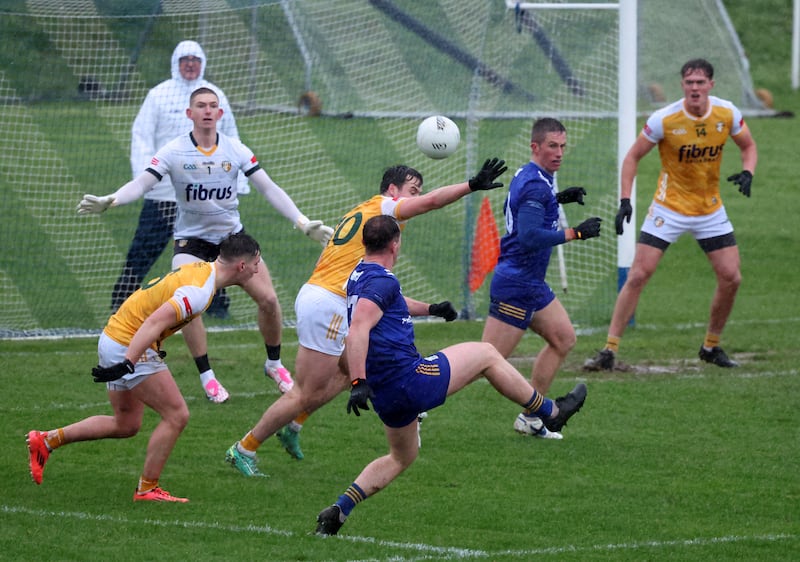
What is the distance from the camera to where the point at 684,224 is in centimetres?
1109

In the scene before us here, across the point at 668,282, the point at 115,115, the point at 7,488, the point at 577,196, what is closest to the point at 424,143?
the point at 577,196

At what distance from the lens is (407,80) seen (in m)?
17.3

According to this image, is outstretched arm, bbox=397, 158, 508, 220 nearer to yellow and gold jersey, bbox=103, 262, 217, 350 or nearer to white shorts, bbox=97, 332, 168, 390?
yellow and gold jersey, bbox=103, 262, 217, 350

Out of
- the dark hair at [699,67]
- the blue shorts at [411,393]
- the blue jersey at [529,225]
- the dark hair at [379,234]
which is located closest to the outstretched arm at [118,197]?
the blue jersey at [529,225]

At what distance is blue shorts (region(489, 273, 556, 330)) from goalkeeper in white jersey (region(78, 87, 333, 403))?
1608 mm

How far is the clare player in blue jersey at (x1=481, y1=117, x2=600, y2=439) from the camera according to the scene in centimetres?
869

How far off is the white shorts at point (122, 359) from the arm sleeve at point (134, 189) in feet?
7.19

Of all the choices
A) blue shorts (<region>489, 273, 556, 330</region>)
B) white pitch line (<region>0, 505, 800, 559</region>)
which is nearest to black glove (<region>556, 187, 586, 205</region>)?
blue shorts (<region>489, 273, 556, 330</region>)

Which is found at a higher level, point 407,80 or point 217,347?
point 407,80

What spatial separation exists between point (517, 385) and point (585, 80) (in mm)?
12330

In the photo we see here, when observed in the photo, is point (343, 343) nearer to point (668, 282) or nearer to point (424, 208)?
point (424, 208)

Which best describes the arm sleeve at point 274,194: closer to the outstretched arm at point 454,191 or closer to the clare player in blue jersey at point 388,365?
the outstretched arm at point 454,191

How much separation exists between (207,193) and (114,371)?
10.4 feet

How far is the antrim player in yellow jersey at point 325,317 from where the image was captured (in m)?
7.92
